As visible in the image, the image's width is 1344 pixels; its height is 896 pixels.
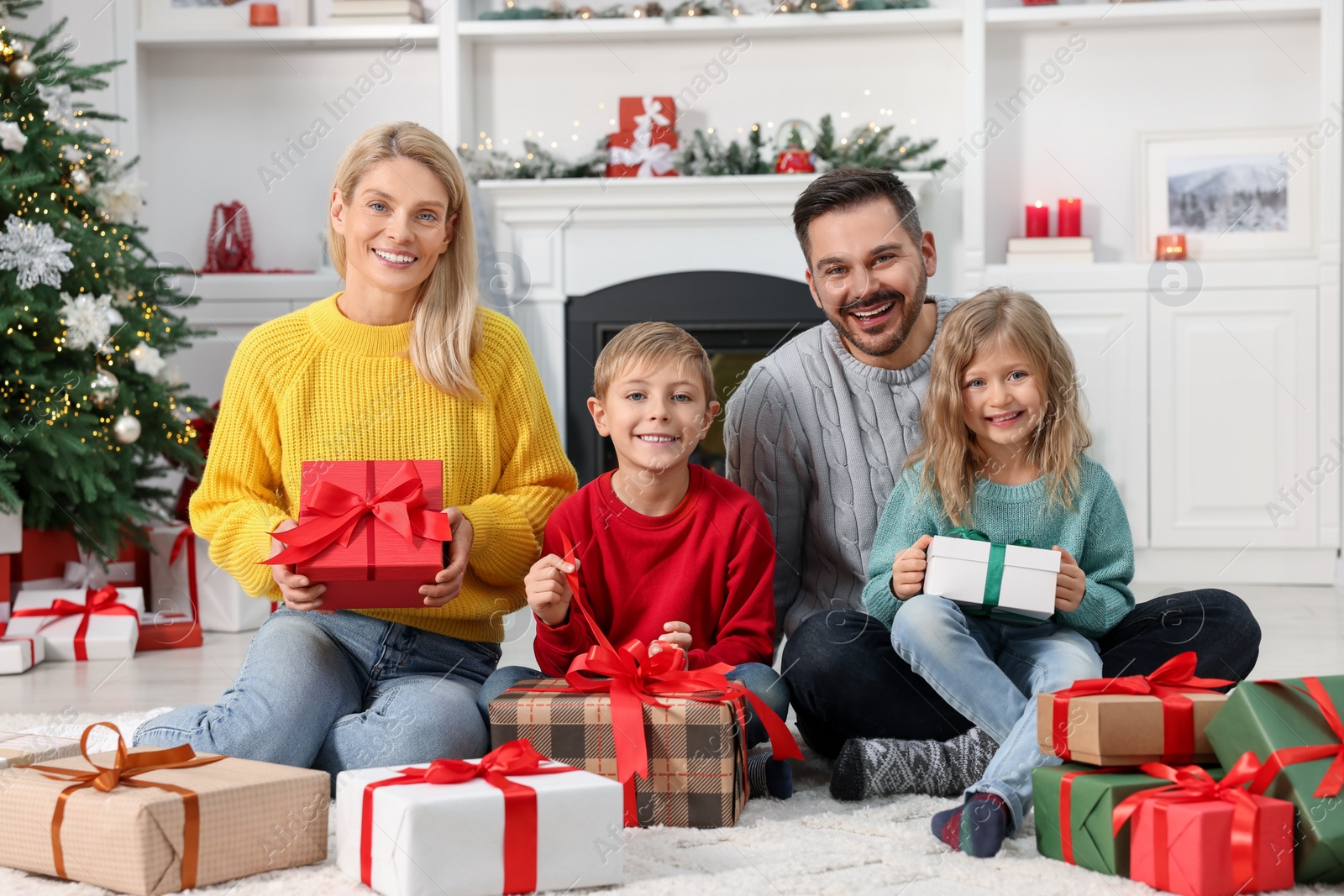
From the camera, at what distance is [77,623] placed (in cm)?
270

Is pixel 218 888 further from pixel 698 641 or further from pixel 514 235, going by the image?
pixel 514 235

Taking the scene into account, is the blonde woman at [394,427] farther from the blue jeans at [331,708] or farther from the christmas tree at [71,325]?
the christmas tree at [71,325]

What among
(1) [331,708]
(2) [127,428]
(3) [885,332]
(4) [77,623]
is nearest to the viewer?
(1) [331,708]

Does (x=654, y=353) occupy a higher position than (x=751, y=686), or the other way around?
(x=654, y=353)

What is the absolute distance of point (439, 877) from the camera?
111 centimetres

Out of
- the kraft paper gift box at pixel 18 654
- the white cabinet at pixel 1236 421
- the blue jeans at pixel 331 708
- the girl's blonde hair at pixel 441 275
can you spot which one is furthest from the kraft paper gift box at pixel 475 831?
the white cabinet at pixel 1236 421

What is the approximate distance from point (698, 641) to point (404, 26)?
2.98 m

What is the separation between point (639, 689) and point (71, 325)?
1.95 metres

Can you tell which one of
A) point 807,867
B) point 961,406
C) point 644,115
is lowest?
point 807,867

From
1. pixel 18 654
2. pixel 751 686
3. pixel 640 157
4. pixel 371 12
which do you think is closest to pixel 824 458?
pixel 751 686

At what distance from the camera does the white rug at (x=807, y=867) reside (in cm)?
115

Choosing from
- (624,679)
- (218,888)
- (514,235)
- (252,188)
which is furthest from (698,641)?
(252,188)

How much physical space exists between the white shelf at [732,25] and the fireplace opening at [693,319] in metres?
0.78

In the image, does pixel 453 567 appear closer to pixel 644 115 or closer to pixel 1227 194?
pixel 644 115
